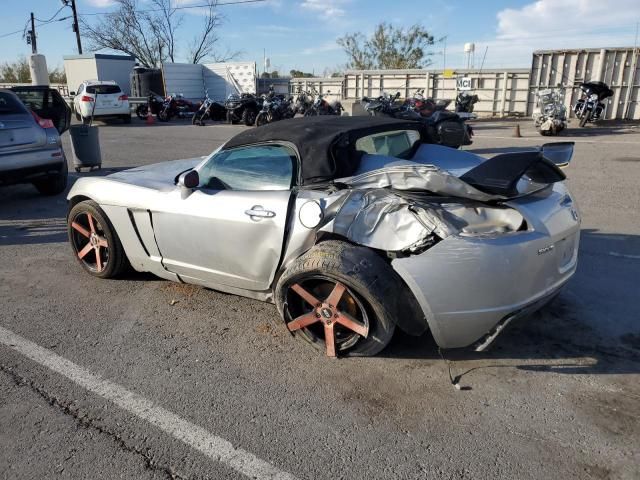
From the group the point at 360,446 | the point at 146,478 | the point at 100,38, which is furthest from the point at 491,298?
the point at 100,38

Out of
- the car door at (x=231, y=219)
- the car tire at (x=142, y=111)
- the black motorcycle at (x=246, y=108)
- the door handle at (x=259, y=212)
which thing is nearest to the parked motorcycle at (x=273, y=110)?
the black motorcycle at (x=246, y=108)

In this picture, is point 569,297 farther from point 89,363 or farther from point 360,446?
point 89,363

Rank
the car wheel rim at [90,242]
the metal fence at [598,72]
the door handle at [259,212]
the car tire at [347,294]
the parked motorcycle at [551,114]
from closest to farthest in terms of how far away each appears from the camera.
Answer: the car tire at [347,294]
the door handle at [259,212]
the car wheel rim at [90,242]
the parked motorcycle at [551,114]
the metal fence at [598,72]

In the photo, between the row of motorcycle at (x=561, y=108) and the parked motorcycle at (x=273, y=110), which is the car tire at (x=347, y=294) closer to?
the row of motorcycle at (x=561, y=108)

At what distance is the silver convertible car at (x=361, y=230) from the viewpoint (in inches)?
109

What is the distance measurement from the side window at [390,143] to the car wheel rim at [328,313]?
1159 mm

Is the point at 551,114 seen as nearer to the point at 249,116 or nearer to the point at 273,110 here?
the point at 273,110

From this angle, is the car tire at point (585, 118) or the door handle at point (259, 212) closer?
the door handle at point (259, 212)

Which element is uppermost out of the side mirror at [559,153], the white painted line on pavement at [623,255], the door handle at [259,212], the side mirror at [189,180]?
the side mirror at [559,153]

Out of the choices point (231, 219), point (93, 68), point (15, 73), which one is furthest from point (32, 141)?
point (15, 73)

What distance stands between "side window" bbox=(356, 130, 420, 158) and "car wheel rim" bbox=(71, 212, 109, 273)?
2277 mm

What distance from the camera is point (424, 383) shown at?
9.63 ft

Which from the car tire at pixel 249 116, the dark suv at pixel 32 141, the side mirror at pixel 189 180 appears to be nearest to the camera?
the side mirror at pixel 189 180

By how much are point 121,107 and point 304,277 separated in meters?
21.3
